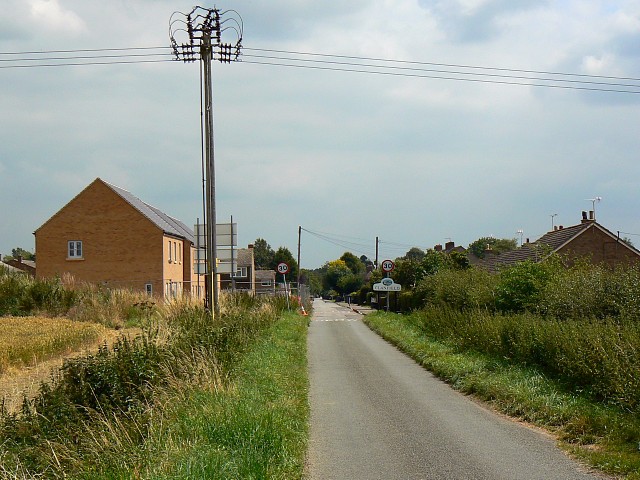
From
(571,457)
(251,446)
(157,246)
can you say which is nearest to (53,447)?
(251,446)

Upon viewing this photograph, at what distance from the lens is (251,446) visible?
8.45 metres

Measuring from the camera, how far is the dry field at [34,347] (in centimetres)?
1527

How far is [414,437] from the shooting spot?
1053 cm

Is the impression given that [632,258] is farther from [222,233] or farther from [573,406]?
[573,406]

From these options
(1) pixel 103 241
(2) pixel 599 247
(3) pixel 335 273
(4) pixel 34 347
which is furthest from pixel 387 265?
(3) pixel 335 273

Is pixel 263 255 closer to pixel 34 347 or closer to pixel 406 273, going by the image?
pixel 406 273

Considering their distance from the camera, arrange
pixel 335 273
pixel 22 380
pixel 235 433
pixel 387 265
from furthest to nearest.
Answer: pixel 335 273
pixel 387 265
pixel 22 380
pixel 235 433

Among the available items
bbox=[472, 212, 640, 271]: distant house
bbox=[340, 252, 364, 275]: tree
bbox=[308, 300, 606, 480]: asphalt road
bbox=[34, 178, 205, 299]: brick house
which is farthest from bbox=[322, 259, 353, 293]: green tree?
bbox=[308, 300, 606, 480]: asphalt road

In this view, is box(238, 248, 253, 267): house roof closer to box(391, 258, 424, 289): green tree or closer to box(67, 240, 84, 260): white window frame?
box(391, 258, 424, 289): green tree

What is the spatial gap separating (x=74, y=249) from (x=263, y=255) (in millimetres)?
105773

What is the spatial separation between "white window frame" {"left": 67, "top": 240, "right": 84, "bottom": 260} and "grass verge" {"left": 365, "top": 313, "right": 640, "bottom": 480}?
3320 centimetres

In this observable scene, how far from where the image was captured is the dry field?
15268mm

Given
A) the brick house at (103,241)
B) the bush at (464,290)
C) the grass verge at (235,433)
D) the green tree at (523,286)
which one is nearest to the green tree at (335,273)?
the brick house at (103,241)

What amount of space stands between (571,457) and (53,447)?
6.59 metres
